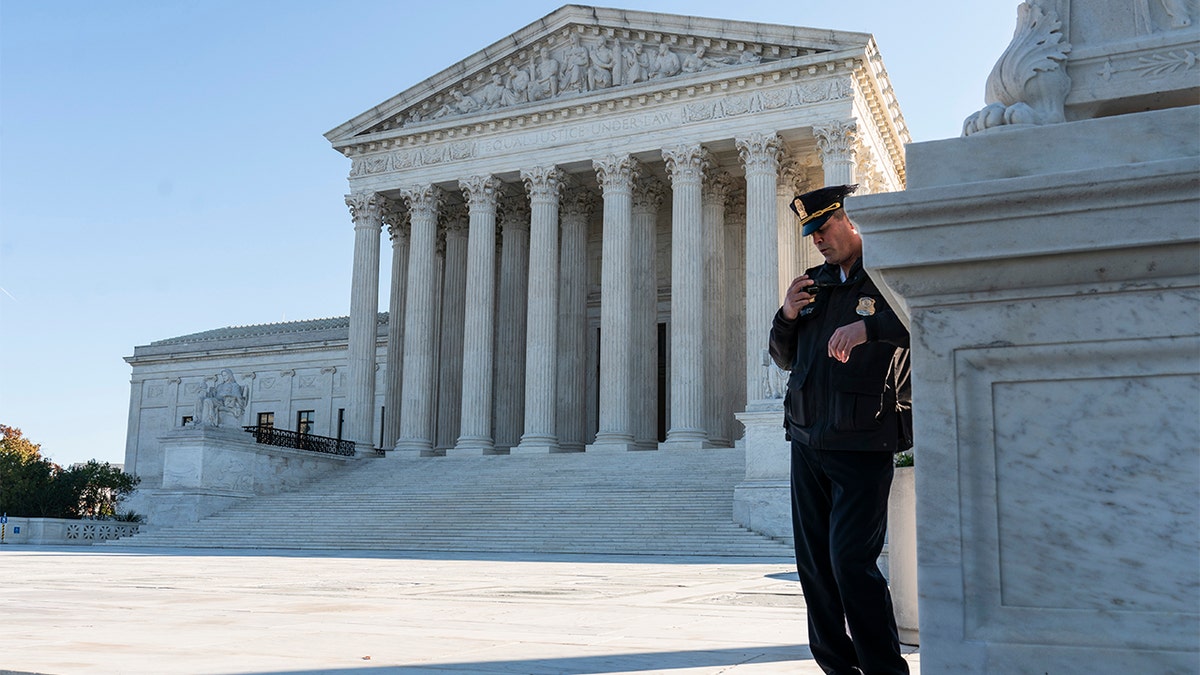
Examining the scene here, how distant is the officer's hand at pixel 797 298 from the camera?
163 inches

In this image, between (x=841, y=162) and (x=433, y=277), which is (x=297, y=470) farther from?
(x=841, y=162)

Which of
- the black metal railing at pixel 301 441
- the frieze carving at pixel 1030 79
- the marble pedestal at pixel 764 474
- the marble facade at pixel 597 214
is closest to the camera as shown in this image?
the frieze carving at pixel 1030 79

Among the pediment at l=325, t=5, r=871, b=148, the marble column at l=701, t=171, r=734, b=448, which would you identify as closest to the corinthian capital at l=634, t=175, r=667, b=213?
the marble column at l=701, t=171, r=734, b=448

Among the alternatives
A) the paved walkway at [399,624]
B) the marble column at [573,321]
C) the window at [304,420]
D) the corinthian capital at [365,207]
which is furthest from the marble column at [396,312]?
the paved walkway at [399,624]

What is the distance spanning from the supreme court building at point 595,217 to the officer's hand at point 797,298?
29.1m

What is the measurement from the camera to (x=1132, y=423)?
263 cm

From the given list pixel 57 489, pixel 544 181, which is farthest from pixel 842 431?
pixel 57 489

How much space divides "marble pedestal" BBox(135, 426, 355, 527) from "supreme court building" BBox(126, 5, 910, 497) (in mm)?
1611

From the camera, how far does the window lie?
5369cm

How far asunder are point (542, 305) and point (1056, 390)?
35725 millimetres

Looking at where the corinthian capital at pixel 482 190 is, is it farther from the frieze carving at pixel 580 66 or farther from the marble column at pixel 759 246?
the marble column at pixel 759 246

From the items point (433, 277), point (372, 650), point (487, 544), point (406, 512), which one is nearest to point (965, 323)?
point (372, 650)

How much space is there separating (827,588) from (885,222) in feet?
5.61

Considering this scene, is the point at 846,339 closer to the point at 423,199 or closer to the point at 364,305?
the point at 423,199
